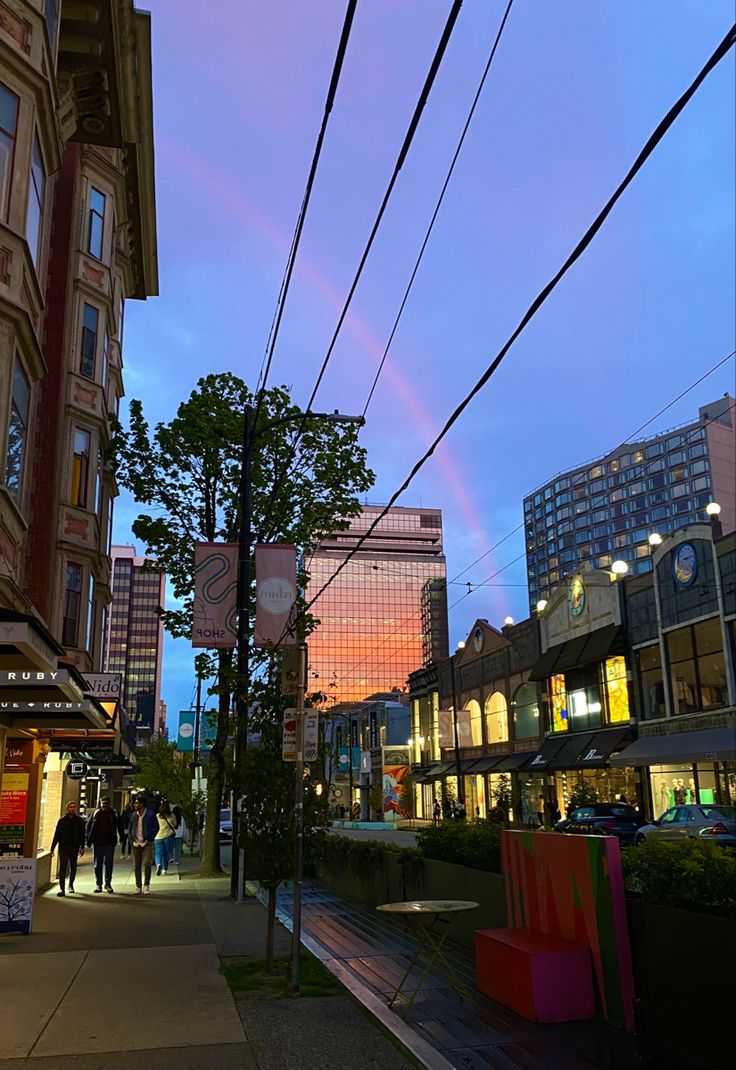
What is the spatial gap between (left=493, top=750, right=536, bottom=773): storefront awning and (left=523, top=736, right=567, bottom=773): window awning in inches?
26.2

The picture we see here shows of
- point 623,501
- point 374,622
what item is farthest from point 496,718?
point 374,622

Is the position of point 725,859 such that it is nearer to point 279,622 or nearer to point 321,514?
point 279,622

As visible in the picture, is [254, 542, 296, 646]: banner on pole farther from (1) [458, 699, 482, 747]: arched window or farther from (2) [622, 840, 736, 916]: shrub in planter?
(1) [458, 699, 482, 747]: arched window

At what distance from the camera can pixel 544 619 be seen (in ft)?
144

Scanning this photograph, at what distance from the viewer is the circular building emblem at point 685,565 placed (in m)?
31.6

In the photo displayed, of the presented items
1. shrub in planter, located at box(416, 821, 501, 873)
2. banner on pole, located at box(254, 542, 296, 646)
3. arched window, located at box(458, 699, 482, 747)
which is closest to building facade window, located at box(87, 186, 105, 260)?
banner on pole, located at box(254, 542, 296, 646)

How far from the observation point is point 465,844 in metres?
10.6

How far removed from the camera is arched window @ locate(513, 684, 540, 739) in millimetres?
44219

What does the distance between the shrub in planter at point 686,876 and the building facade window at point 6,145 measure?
11.2 m

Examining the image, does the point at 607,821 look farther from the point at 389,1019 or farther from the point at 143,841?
the point at 389,1019

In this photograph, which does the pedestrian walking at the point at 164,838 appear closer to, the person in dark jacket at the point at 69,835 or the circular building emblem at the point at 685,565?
the person in dark jacket at the point at 69,835

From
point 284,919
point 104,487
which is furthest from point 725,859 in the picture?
point 104,487

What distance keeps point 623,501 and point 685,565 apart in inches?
4448

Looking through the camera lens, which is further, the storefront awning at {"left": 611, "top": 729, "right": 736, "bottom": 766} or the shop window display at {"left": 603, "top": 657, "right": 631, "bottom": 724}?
the shop window display at {"left": 603, "top": 657, "right": 631, "bottom": 724}
